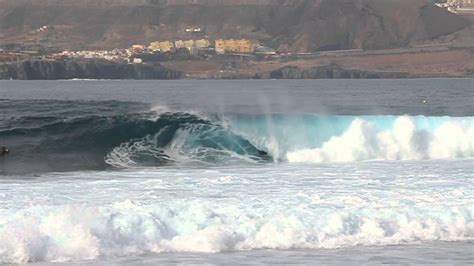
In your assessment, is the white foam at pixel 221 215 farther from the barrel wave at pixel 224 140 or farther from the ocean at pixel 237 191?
the barrel wave at pixel 224 140

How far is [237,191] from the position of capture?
23.3 metres

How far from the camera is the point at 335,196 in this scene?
2219 centimetres

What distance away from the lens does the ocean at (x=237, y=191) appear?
17531mm

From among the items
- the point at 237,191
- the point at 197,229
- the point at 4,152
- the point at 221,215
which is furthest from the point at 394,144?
the point at 197,229

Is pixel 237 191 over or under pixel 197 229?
over

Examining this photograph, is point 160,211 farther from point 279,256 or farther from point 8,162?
point 8,162

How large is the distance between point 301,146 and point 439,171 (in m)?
10.2

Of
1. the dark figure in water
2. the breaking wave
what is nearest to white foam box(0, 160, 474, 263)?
the breaking wave

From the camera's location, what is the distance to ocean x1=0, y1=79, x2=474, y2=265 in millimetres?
17531

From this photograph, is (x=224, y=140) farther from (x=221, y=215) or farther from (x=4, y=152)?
(x=221, y=215)

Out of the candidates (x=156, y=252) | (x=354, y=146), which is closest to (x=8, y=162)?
(x=354, y=146)

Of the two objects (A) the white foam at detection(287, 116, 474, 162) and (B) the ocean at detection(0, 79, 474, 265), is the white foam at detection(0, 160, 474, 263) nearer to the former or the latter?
(B) the ocean at detection(0, 79, 474, 265)

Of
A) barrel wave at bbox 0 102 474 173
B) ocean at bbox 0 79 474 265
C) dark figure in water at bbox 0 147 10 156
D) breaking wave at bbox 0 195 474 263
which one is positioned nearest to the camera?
breaking wave at bbox 0 195 474 263

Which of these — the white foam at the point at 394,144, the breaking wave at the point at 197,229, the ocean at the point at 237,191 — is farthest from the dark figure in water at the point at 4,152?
the breaking wave at the point at 197,229
